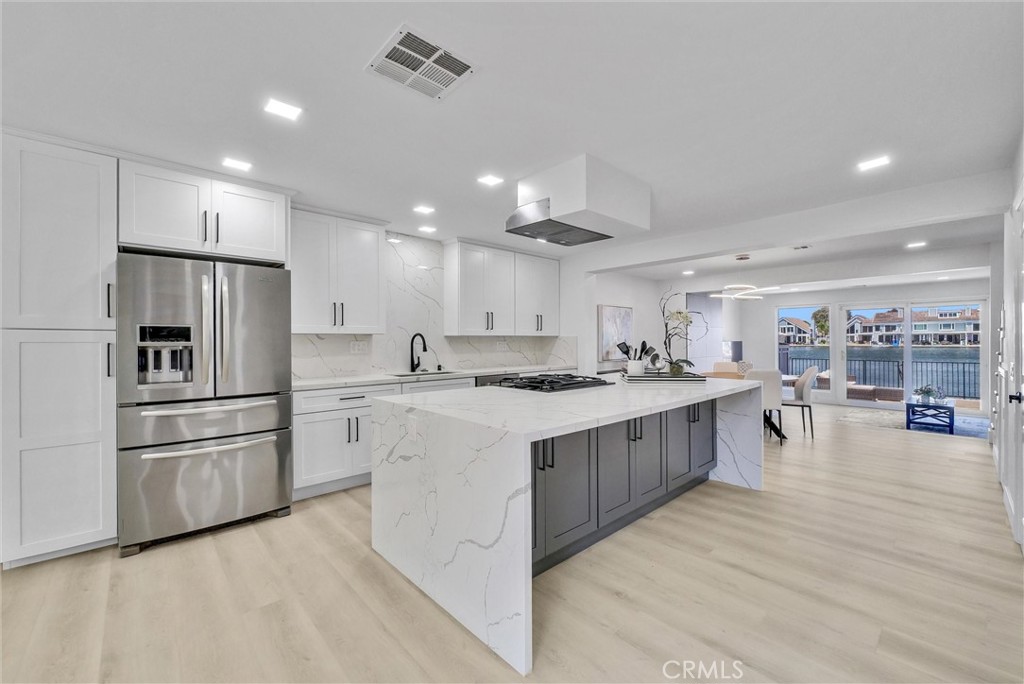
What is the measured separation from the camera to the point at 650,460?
3.01 m

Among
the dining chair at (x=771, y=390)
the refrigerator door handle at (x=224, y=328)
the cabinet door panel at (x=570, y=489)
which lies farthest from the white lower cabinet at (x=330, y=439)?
the dining chair at (x=771, y=390)

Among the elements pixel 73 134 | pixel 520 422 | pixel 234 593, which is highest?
pixel 73 134

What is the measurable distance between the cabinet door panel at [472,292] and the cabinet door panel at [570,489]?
2.69 meters

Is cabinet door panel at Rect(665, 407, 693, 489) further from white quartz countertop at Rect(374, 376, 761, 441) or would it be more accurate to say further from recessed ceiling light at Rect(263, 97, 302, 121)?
recessed ceiling light at Rect(263, 97, 302, 121)

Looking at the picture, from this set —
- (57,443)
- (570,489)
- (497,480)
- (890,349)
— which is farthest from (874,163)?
(890,349)

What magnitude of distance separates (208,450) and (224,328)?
773mm

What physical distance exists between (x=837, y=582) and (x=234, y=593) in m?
2.95

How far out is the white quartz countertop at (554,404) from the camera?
5.87 ft

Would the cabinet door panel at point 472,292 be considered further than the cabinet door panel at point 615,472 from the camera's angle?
Yes

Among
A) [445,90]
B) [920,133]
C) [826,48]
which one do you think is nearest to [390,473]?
[445,90]

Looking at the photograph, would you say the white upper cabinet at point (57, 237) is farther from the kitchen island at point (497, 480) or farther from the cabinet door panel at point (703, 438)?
the cabinet door panel at point (703, 438)

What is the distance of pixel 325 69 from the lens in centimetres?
184

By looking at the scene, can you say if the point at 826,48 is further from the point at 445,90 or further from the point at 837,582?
the point at 837,582

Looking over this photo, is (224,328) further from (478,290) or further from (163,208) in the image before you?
(478,290)
